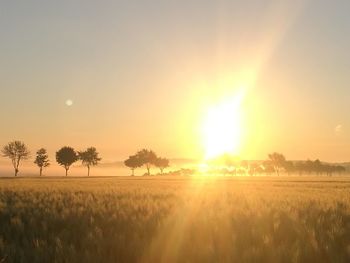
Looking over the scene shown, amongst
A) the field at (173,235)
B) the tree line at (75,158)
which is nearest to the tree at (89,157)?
the tree line at (75,158)

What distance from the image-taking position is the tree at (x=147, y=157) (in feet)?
597

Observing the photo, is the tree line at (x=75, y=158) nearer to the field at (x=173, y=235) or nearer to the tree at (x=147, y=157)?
the tree at (x=147, y=157)

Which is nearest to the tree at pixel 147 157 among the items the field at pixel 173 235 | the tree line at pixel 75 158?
the tree line at pixel 75 158

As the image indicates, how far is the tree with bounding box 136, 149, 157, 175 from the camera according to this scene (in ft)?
597

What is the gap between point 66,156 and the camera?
139375mm

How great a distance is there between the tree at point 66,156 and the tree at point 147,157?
4368 centimetres

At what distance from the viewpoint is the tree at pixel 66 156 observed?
13875cm

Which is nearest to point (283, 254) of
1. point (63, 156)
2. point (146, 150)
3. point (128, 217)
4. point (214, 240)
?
point (214, 240)

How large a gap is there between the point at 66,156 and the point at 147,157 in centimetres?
4824

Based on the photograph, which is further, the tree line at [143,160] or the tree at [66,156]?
the tree line at [143,160]

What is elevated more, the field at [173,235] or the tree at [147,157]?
the tree at [147,157]

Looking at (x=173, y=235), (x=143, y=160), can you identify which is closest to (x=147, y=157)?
(x=143, y=160)

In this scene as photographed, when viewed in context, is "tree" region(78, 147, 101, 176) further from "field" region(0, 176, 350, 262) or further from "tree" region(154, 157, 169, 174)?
"field" region(0, 176, 350, 262)

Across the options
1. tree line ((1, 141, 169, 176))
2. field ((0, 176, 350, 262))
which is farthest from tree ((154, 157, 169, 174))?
field ((0, 176, 350, 262))
